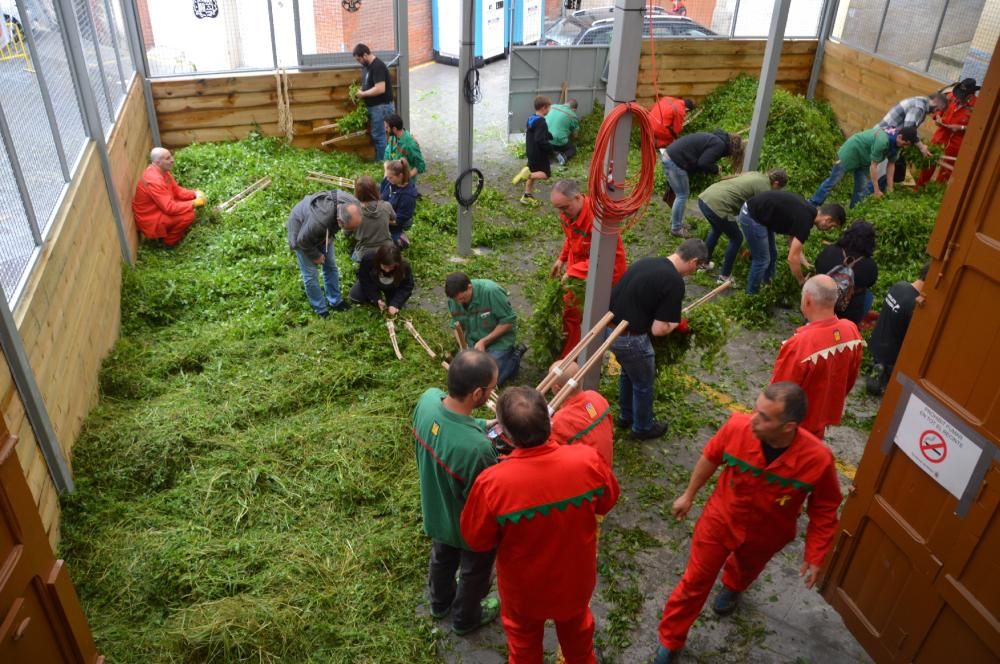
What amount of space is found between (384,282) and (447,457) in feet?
13.1

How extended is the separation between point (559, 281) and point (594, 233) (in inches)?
52.9

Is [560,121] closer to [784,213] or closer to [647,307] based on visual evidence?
[784,213]

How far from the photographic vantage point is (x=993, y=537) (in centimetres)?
341

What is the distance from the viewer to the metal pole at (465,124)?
8.16 m

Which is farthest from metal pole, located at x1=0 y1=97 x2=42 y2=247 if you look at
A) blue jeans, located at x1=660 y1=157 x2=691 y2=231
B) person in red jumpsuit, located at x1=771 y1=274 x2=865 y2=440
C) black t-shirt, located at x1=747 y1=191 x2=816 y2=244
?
blue jeans, located at x1=660 y1=157 x2=691 y2=231

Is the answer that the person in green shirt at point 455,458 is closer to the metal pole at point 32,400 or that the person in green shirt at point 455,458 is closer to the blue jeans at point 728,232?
the metal pole at point 32,400

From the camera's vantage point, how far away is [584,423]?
169 inches

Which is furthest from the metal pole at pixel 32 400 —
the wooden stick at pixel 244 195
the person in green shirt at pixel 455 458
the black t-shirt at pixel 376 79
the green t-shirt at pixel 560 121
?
the green t-shirt at pixel 560 121

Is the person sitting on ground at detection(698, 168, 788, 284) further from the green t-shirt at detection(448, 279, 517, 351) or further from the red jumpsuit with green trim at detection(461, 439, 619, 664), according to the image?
the red jumpsuit with green trim at detection(461, 439, 619, 664)

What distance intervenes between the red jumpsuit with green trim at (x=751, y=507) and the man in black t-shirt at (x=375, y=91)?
894cm

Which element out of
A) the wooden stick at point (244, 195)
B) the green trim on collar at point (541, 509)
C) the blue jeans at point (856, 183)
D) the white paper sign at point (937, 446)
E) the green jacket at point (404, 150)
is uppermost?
the white paper sign at point (937, 446)

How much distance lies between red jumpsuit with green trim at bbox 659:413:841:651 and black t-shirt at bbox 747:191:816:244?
4681mm

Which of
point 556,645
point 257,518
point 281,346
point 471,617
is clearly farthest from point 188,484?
point 556,645

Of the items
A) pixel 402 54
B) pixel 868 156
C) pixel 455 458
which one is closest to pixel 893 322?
pixel 868 156
